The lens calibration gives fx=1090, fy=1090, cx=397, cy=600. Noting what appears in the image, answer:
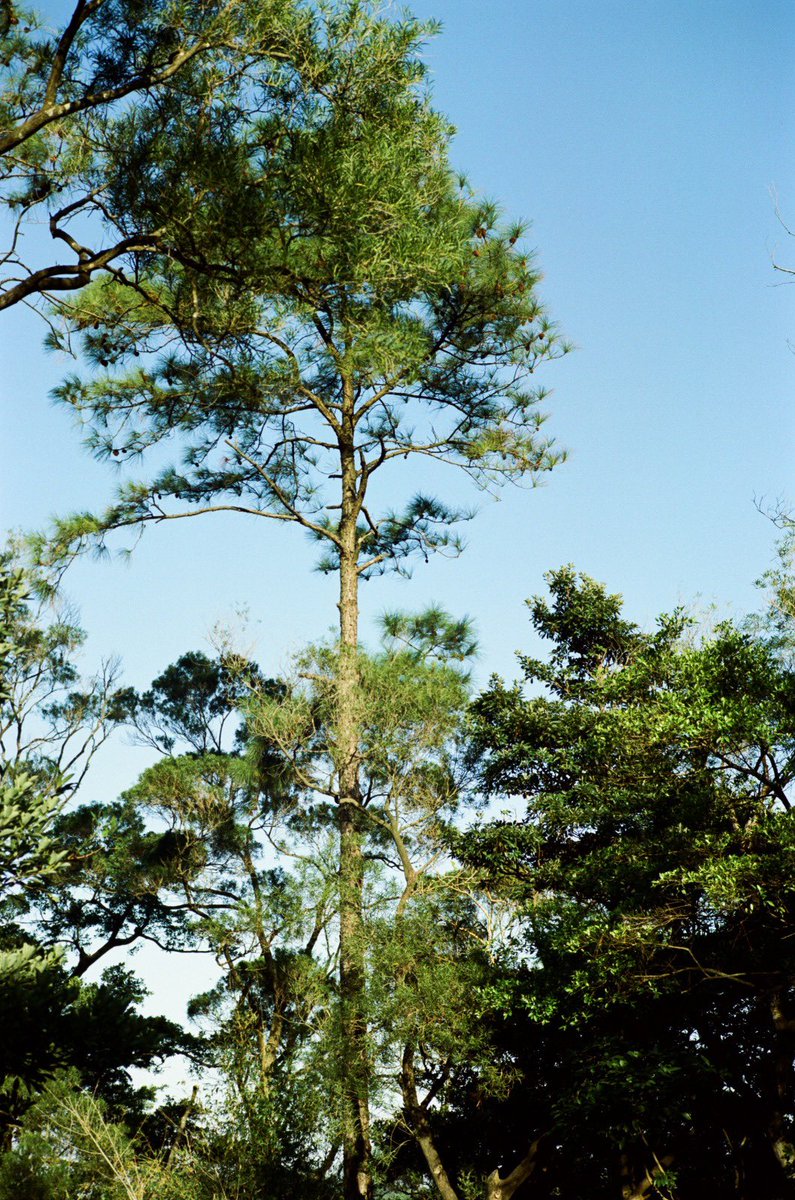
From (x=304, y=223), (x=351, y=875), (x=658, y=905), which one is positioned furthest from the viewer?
(x=351, y=875)

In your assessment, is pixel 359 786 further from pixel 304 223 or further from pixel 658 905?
pixel 304 223

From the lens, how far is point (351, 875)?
9008mm

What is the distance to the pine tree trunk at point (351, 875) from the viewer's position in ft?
27.0

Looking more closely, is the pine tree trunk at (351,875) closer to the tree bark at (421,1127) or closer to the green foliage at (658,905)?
the tree bark at (421,1127)

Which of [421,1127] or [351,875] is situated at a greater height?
[351,875]

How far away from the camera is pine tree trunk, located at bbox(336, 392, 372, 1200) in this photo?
822 cm

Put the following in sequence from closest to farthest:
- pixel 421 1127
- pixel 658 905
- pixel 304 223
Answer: pixel 304 223 → pixel 658 905 → pixel 421 1127

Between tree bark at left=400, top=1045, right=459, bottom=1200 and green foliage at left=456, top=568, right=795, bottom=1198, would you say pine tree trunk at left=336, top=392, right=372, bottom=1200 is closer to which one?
tree bark at left=400, top=1045, right=459, bottom=1200

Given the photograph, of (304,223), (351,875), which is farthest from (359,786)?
(304,223)

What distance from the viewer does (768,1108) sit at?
851 centimetres

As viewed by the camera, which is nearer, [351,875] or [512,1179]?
[351,875]

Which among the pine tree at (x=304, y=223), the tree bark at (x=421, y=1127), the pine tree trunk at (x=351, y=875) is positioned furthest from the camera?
the tree bark at (x=421, y=1127)

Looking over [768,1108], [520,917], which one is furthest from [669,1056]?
[520,917]

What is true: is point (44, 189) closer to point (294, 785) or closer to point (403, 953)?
point (403, 953)
